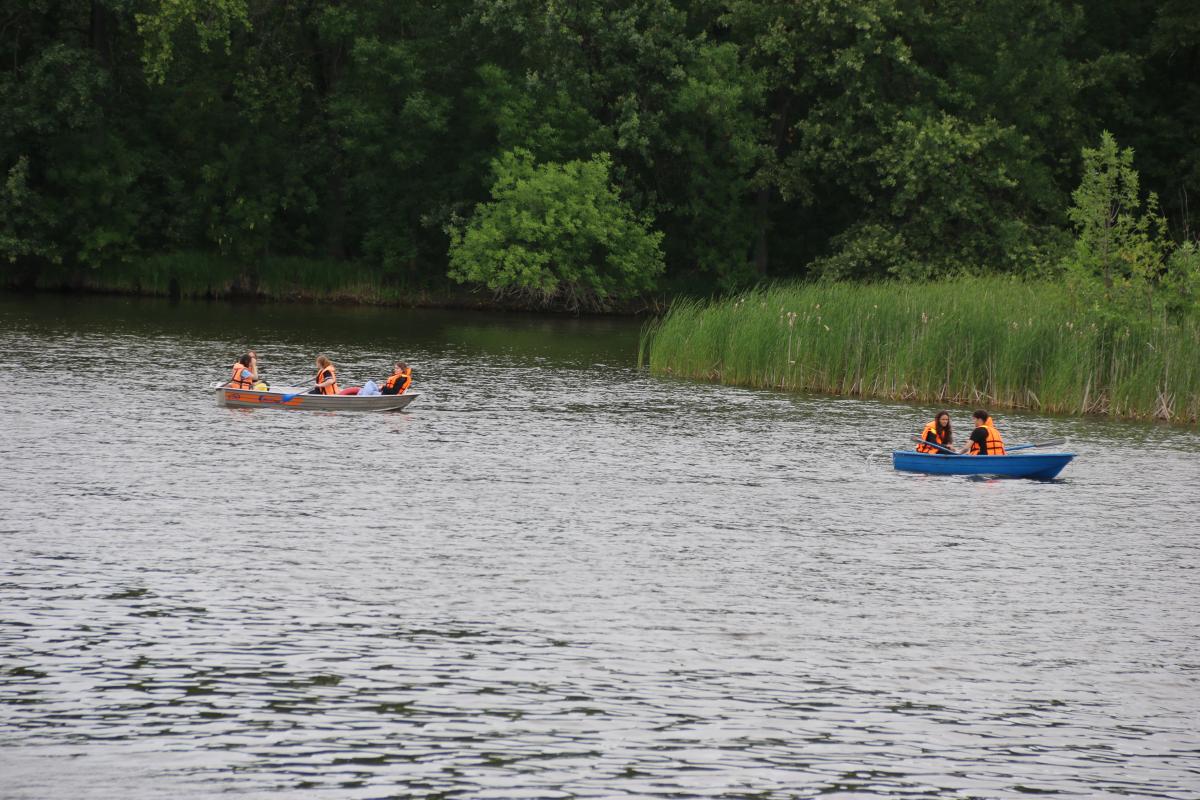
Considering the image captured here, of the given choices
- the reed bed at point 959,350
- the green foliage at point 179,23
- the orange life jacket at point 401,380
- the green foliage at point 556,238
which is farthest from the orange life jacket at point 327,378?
the green foliage at point 556,238

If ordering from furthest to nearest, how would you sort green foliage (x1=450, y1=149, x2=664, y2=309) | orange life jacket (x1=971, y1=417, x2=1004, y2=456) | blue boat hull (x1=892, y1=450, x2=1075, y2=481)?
green foliage (x1=450, y1=149, x2=664, y2=309), orange life jacket (x1=971, y1=417, x2=1004, y2=456), blue boat hull (x1=892, y1=450, x2=1075, y2=481)

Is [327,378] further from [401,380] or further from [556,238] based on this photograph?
[556,238]

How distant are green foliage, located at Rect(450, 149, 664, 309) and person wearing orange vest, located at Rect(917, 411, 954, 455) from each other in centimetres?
3785

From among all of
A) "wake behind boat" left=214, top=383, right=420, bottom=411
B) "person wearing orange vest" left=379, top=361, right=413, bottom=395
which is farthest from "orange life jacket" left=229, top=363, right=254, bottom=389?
"person wearing orange vest" left=379, top=361, right=413, bottom=395

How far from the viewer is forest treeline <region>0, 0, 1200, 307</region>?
2552 inches

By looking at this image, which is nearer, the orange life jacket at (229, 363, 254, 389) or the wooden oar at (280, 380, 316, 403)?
the orange life jacket at (229, 363, 254, 389)

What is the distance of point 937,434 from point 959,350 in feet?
35.2

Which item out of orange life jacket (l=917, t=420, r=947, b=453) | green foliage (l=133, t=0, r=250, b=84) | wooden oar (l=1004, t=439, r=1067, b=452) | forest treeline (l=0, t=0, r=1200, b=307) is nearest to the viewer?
orange life jacket (l=917, t=420, r=947, b=453)

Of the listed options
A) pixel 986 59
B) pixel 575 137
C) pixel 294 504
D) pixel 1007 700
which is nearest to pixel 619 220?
pixel 575 137

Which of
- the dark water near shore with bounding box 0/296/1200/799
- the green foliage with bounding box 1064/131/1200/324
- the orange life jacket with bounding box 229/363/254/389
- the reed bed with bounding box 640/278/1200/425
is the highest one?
the green foliage with bounding box 1064/131/1200/324

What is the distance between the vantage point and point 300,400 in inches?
1438

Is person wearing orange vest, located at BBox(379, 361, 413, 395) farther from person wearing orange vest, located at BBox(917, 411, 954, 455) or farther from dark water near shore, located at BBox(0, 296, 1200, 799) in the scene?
person wearing orange vest, located at BBox(917, 411, 954, 455)

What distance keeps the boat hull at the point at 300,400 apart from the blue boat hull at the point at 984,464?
12.5 metres

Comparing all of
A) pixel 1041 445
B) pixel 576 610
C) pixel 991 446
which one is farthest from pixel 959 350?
pixel 576 610
